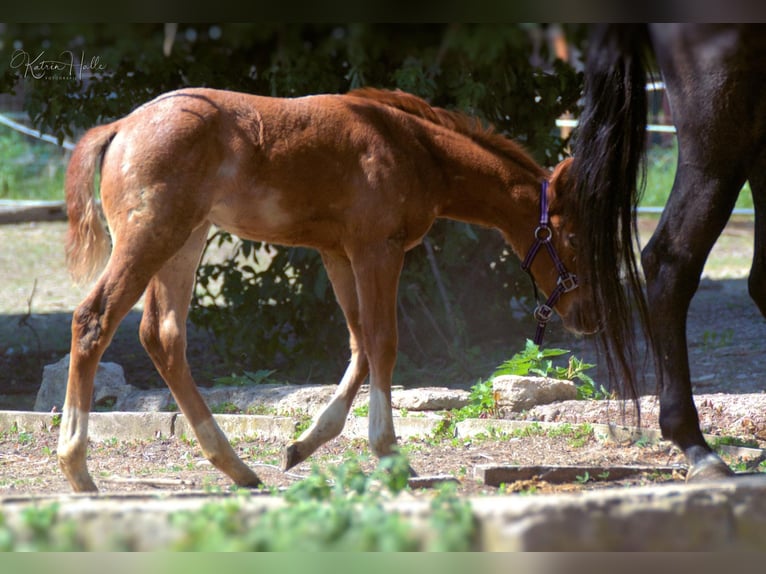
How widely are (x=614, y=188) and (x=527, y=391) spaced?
1.75 metres

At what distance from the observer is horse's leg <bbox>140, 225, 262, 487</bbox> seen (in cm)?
452

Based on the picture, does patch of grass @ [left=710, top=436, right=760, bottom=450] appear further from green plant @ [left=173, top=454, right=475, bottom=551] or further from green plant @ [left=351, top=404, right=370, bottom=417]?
green plant @ [left=173, top=454, right=475, bottom=551]

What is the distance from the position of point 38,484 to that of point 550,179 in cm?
284

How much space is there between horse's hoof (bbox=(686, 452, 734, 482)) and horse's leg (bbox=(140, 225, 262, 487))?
6.03ft

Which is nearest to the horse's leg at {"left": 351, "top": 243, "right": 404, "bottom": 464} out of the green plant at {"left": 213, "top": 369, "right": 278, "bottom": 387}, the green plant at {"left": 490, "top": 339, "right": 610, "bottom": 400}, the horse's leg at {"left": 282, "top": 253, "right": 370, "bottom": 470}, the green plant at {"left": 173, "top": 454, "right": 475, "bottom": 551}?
the horse's leg at {"left": 282, "top": 253, "right": 370, "bottom": 470}

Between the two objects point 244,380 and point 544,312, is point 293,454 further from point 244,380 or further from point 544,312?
point 244,380

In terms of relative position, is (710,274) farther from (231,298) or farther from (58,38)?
(58,38)

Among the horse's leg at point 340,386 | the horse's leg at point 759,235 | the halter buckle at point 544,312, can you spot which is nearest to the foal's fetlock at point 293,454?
the horse's leg at point 340,386

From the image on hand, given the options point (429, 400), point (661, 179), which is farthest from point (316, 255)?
point (661, 179)

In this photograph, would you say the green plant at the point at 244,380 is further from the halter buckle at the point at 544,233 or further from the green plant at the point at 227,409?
the halter buckle at the point at 544,233

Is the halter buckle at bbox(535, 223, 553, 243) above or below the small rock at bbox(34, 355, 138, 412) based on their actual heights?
above

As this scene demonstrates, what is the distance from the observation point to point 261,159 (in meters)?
4.45

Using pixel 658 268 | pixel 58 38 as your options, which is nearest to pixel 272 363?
pixel 658 268

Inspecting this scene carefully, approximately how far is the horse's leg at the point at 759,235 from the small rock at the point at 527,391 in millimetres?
1393
